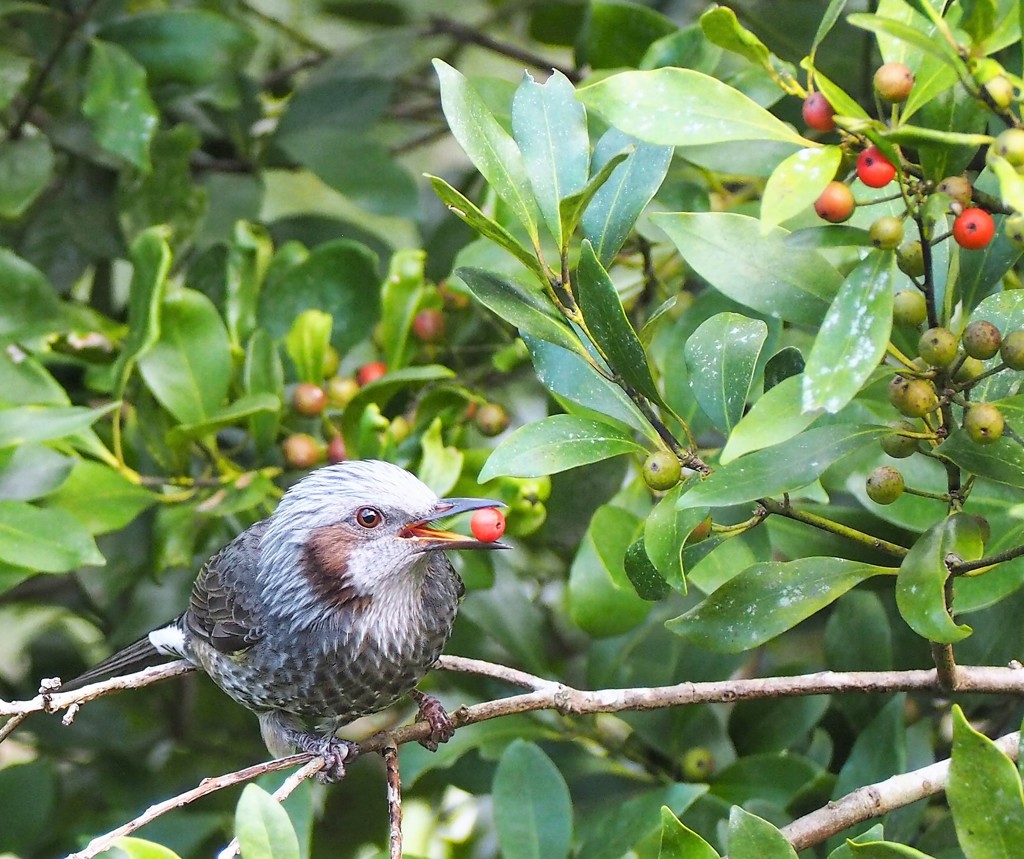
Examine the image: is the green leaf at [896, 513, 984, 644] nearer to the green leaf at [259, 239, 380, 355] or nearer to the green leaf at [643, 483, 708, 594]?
the green leaf at [643, 483, 708, 594]

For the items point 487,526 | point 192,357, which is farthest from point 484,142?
point 192,357

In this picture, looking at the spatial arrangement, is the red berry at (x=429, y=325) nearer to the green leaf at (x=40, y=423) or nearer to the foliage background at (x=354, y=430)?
the foliage background at (x=354, y=430)

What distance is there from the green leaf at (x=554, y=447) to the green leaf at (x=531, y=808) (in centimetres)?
98

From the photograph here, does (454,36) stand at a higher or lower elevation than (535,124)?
lower

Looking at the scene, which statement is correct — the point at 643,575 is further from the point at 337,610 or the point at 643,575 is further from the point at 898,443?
the point at 337,610

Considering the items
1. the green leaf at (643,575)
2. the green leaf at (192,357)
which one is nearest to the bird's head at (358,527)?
the green leaf at (192,357)

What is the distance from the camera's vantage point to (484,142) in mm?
1787

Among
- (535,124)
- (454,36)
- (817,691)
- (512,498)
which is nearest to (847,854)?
(817,691)

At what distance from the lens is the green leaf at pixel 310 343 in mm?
3148

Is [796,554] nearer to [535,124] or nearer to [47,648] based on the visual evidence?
[535,124]

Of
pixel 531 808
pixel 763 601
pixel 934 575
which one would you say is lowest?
pixel 531 808

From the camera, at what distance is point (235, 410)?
2867mm

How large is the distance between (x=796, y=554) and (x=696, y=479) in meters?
0.96

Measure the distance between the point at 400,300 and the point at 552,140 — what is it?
4.54 feet
